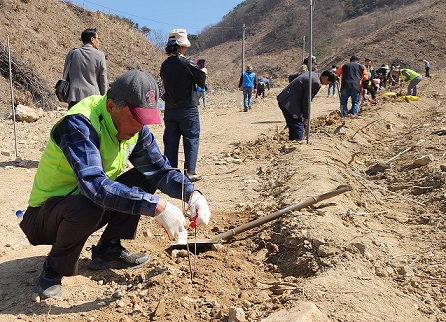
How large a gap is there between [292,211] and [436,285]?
3.59ft

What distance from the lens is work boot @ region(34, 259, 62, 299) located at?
2.72m

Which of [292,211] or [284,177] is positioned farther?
[284,177]

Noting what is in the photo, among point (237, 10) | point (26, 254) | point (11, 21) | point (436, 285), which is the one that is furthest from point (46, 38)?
point (237, 10)

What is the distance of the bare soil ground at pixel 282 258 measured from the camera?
2.53m

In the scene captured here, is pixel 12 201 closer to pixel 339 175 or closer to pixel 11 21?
pixel 339 175

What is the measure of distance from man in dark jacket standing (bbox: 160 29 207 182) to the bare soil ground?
641mm

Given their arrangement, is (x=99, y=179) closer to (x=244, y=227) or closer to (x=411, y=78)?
(x=244, y=227)

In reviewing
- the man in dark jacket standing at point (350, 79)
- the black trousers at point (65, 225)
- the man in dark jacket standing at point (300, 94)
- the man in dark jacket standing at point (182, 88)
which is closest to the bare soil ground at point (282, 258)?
the black trousers at point (65, 225)

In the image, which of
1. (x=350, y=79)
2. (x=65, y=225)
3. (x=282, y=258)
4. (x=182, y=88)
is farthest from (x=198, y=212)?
(x=350, y=79)

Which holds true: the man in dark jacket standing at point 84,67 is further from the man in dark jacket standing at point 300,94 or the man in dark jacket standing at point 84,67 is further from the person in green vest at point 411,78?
the person in green vest at point 411,78

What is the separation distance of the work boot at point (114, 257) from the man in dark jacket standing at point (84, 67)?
290 centimetres

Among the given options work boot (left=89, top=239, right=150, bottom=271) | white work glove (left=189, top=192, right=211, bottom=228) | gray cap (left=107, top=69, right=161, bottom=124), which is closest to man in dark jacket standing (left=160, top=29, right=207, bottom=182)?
work boot (left=89, top=239, right=150, bottom=271)

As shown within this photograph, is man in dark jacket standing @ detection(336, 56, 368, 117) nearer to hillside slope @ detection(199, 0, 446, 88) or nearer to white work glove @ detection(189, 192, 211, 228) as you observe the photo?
white work glove @ detection(189, 192, 211, 228)

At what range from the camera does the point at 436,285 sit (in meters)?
2.91
